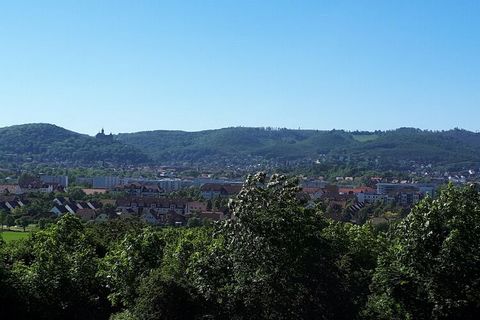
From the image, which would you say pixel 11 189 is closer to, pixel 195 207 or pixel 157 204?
pixel 157 204

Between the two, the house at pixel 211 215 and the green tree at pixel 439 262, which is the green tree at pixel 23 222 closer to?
the house at pixel 211 215

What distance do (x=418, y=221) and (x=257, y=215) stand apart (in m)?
3.55

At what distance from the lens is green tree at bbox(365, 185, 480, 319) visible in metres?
15.1

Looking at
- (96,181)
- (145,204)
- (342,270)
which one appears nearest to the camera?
(342,270)

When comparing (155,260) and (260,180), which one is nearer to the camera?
(260,180)

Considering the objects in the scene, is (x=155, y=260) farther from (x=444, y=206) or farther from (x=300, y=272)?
(x=444, y=206)

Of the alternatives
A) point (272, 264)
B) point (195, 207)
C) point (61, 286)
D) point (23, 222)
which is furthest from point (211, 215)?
point (272, 264)

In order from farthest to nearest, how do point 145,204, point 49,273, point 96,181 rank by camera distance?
point 96,181 < point 145,204 < point 49,273

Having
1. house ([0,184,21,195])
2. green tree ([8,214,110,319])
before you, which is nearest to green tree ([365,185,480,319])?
green tree ([8,214,110,319])

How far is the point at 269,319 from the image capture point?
14867mm

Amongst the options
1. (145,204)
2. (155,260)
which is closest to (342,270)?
(155,260)

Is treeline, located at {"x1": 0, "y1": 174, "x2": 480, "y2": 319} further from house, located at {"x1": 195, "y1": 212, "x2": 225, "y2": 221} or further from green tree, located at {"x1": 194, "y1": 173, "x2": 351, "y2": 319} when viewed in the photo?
house, located at {"x1": 195, "y1": 212, "x2": 225, "y2": 221}

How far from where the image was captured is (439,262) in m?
15.1

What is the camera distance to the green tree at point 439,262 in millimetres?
15070
